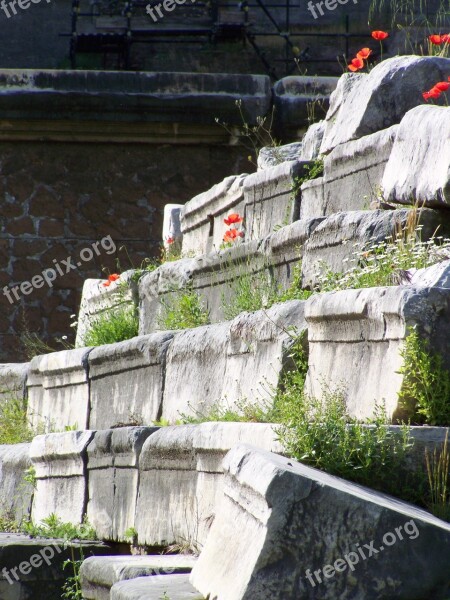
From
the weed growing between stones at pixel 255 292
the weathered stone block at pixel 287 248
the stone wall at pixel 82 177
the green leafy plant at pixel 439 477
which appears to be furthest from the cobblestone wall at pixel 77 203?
the green leafy plant at pixel 439 477

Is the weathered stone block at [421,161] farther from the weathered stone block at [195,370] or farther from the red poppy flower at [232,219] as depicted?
the red poppy flower at [232,219]

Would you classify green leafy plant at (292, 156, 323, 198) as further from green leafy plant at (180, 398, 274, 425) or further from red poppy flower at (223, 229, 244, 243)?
green leafy plant at (180, 398, 274, 425)

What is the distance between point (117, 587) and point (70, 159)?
645cm

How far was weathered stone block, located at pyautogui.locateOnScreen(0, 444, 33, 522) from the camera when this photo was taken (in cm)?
580

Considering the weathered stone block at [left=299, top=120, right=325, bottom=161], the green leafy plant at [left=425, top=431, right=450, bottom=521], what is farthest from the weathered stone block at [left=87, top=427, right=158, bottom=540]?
the weathered stone block at [left=299, top=120, right=325, bottom=161]

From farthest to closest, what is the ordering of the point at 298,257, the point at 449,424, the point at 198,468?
the point at 298,257 → the point at 198,468 → the point at 449,424

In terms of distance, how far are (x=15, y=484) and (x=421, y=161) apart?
301 centimetres

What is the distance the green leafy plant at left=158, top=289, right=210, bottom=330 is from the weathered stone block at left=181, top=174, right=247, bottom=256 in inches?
25.0

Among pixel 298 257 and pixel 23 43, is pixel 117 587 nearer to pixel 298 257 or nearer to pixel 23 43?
pixel 298 257

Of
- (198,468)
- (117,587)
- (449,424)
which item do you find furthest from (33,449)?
(449,424)

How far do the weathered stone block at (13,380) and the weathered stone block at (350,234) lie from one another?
3.10m

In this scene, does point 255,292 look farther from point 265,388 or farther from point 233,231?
point 265,388

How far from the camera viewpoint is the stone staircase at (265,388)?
2680 mm

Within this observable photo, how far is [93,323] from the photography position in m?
6.64
